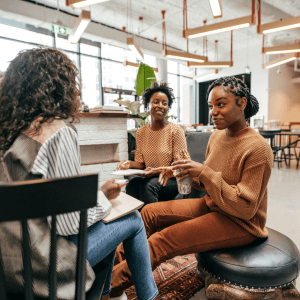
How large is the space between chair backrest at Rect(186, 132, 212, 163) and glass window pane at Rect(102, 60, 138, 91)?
20.4ft

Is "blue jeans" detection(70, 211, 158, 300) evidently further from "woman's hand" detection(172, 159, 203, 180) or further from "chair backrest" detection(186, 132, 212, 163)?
"chair backrest" detection(186, 132, 212, 163)

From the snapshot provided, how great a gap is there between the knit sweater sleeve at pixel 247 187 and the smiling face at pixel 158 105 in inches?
44.2

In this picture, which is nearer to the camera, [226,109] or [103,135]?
[226,109]

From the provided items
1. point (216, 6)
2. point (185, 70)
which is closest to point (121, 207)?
point (216, 6)

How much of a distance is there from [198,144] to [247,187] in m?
1.12

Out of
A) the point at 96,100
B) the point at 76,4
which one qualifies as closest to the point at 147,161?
the point at 76,4

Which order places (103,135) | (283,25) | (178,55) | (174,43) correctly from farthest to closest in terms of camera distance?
(174,43)
(178,55)
(283,25)
(103,135)

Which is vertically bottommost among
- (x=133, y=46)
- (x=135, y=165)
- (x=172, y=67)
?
(x=135, y=165)

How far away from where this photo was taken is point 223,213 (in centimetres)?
117

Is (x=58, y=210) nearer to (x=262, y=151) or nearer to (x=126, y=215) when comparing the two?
(x=126, y=215)

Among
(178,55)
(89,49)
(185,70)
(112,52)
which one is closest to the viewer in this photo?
(178,55)

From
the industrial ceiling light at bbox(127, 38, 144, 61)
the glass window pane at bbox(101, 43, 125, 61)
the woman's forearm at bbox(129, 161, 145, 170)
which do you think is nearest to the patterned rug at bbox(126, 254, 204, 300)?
the woman's forearm at bbox(129, 161, 145, 170)

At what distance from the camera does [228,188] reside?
3.46 ft

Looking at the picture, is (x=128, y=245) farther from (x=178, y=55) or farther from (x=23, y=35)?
(x=23, y=35)
